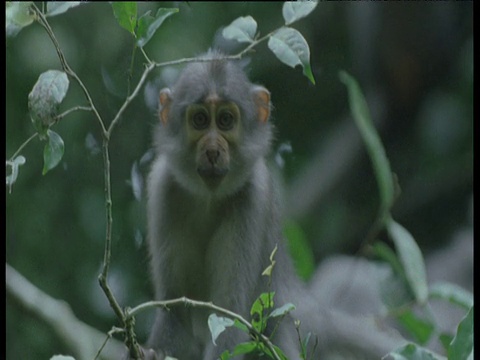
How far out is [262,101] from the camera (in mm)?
2395

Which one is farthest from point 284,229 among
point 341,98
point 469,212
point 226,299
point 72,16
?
point 469,212

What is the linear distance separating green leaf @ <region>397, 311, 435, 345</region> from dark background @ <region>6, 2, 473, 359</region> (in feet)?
2.26

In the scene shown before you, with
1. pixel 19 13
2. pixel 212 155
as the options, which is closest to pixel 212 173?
pixel 212 155

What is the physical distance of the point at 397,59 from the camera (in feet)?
17.5

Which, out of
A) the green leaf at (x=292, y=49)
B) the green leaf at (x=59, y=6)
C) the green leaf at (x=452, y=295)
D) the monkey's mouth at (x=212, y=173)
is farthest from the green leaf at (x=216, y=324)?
the green leaf at (x=452, y=295)

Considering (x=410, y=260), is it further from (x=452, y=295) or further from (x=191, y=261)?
(x=191, y=261)

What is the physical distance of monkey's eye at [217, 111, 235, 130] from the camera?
2.34 m

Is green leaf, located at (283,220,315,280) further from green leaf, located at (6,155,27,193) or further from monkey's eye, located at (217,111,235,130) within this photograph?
green leaf, located at (6,155,27,193)

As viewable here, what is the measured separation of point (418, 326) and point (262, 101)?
922mm

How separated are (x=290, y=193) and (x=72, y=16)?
1.14 m

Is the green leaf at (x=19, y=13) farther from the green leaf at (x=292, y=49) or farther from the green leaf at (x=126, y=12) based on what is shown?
the green leaf at (x=292, y=49)

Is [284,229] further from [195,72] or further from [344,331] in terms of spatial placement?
[195,72]

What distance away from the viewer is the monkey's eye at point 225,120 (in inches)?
92.0

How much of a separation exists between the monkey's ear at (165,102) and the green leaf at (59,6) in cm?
87
